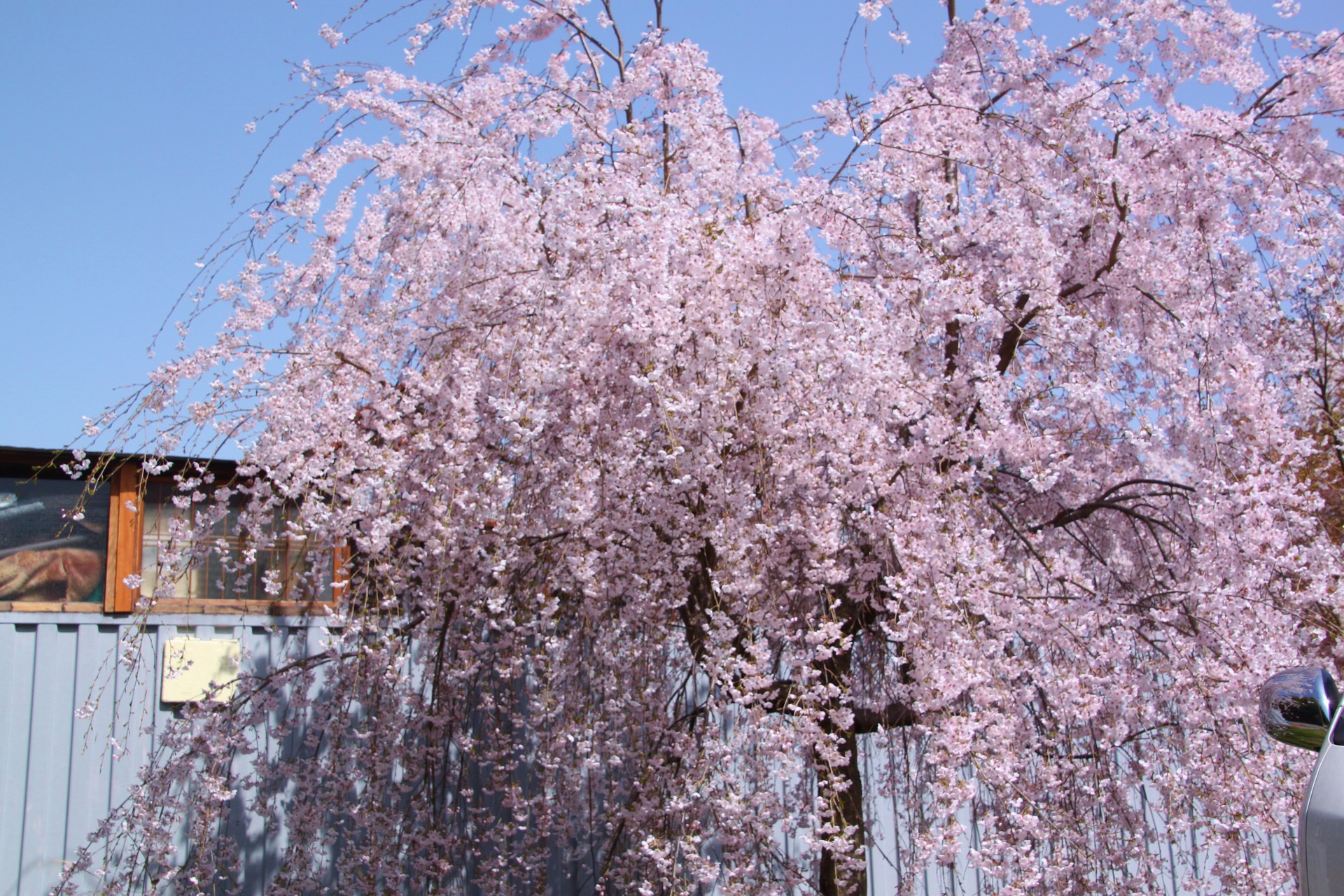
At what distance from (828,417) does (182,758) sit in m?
3.19

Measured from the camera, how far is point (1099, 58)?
17.5 ft

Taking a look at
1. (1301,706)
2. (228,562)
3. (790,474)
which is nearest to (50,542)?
(228,562)

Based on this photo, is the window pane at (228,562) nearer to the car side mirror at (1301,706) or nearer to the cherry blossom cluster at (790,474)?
the cherry blossom cluster at (790,474)

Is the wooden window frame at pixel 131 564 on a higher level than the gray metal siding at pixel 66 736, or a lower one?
higher

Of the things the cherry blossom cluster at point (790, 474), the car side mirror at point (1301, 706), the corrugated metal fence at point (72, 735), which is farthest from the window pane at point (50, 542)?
the car side mirror at point (1301, 706)

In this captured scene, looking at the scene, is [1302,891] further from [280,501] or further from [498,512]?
[280,501]

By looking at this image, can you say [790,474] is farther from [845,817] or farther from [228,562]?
[228,562]

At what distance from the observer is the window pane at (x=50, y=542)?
496 centimetres

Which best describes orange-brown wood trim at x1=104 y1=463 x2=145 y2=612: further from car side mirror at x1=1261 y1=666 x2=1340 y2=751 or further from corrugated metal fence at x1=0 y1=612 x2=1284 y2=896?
car side mirror at x1=1261 y1=666 x2=1340 y2=751

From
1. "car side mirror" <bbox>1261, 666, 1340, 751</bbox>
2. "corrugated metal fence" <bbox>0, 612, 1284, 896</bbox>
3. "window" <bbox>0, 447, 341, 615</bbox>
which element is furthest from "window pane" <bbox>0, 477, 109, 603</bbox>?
"car side mirror" <bbox>1261, 666, 1340, 751</bbox>

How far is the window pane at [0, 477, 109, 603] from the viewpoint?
4.96m

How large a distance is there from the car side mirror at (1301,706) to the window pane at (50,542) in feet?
16.4

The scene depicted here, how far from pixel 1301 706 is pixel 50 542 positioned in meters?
5.27

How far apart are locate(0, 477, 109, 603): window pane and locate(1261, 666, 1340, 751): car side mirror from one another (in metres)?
5.00
